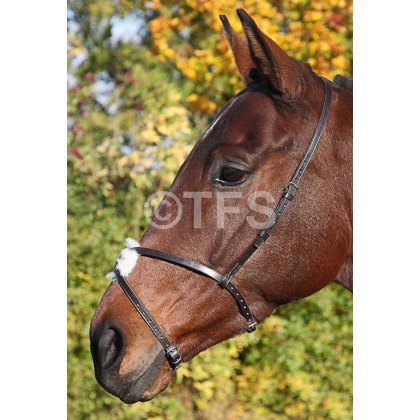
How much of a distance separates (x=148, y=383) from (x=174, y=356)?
4.9 inches

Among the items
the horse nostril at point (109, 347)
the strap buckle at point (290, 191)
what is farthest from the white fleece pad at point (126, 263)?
the strap buckle at point (290, 191)

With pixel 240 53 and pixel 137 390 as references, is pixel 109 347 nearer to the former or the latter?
pixel 137 390

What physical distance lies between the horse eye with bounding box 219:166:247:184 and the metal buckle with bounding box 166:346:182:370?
1.99 ft
